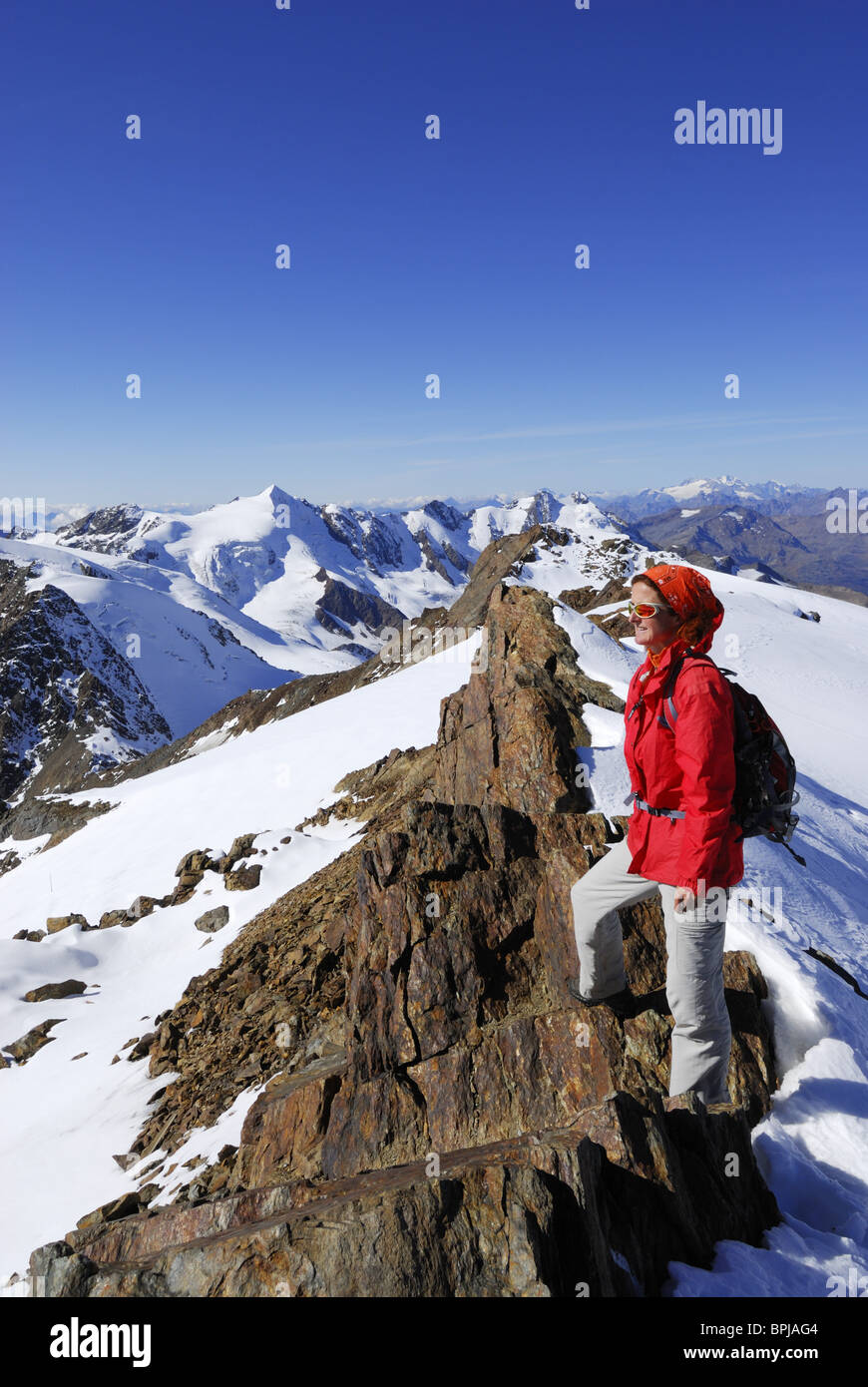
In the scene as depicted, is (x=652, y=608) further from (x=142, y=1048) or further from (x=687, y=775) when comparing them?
(x=142, y=1048)

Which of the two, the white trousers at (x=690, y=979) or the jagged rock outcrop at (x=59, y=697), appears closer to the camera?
the white trousers at (x=690, y=979)

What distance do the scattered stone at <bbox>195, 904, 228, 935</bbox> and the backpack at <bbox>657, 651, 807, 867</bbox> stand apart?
15.2 m

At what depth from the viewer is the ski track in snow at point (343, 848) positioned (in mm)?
5266

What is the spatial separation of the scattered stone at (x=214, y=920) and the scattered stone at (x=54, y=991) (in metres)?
2.99

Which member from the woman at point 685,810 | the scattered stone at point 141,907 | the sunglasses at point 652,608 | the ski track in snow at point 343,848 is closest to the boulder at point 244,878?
the ski track in snow at point 343,848

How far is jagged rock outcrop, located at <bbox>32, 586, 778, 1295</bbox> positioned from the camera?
380 centimetres

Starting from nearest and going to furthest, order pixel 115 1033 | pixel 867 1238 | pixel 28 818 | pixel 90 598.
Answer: pixel 867 1238 → pixel 115 1033 → pixel 28 818 → pixel 90 598

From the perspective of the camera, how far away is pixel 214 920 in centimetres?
1783

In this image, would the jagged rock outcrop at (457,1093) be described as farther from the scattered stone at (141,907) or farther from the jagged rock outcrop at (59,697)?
the jagged rock outcrop at (59,697)

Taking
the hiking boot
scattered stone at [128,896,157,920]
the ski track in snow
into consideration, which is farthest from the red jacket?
scattered stone at [128,896,157,920]

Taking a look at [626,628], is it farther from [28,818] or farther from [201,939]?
[28,818]
